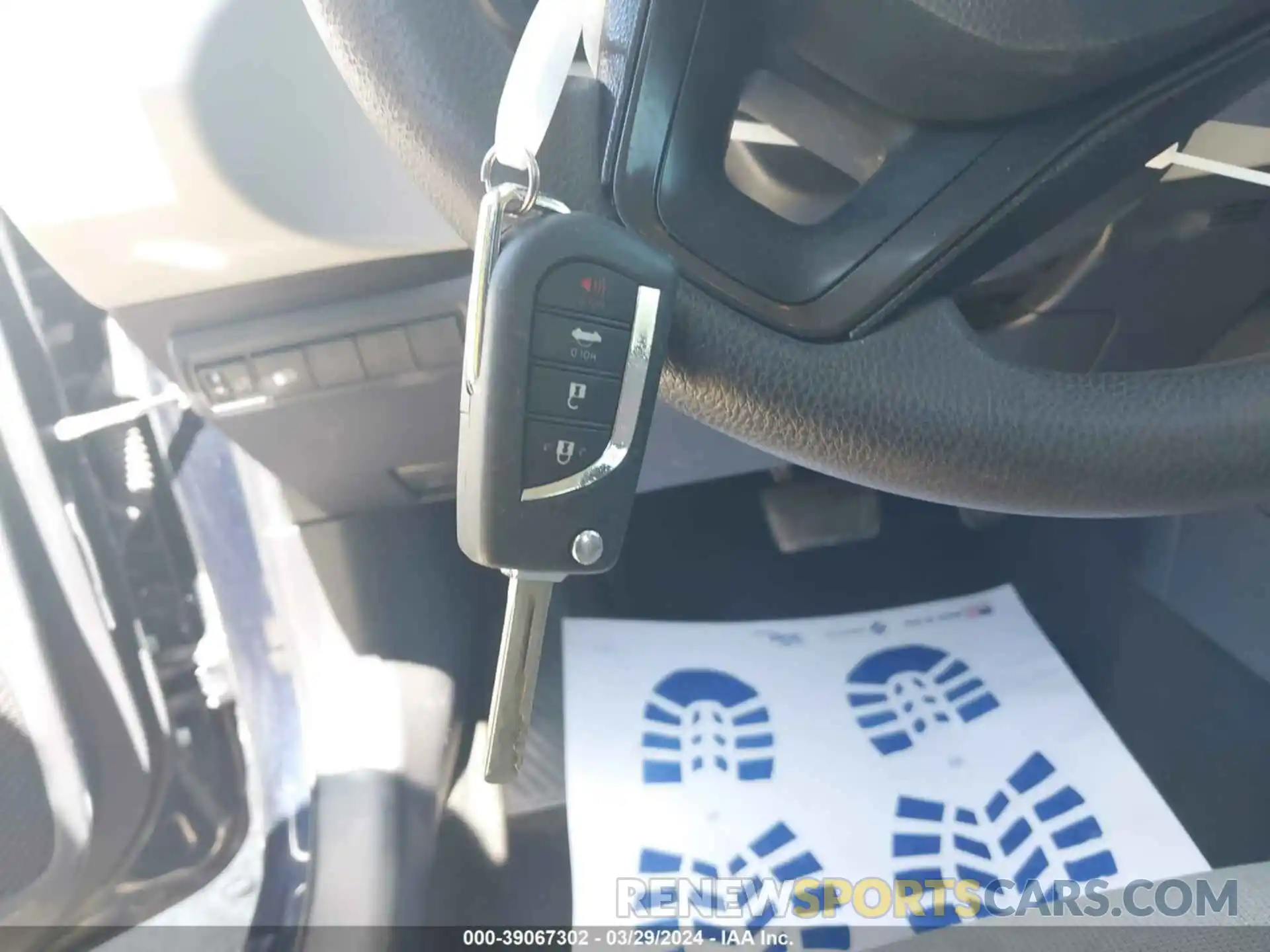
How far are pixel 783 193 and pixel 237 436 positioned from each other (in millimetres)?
310

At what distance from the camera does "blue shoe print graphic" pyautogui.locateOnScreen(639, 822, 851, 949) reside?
0.62 meters

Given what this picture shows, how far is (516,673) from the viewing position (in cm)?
35

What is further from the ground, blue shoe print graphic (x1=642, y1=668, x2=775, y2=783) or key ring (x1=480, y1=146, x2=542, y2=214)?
blue shoe print graphic (x1=642, y1=668, x2=775, y2=783)

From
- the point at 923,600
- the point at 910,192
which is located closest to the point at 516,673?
the point at 910,192

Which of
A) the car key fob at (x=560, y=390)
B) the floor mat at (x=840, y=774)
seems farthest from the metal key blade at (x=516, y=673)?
the floor mat at (x=840, y=774)

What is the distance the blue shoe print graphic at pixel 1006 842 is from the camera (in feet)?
2.06

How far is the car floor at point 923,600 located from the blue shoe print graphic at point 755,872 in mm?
87

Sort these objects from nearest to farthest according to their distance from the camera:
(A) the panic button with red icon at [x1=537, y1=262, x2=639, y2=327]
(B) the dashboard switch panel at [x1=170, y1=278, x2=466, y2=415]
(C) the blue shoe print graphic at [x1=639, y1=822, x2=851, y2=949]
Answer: (A) the panic button with red icon at [x1=537, y1=262, x2=639, y2=327]
(B) the dashboard switch panel at [x1=170, y1=278, x2=466, y2=415]
(C) the blue shoe print graphic at [x1=639, y1=822, x2=851, y2=949]

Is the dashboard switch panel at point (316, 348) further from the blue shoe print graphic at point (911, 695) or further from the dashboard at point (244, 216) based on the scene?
the blue shoe print graphic at point (911, 695)

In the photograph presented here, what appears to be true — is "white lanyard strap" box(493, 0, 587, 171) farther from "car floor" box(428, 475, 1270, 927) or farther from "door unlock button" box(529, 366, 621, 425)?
"car floor" box(428, 475, 1270, 927)

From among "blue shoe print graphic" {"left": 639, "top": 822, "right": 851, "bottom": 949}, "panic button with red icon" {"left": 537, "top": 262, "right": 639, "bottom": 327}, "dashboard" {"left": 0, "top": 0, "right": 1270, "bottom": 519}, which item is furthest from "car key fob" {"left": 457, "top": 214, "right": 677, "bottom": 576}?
"blue shoe print graphic" {"left": 639, "top": 822, "right": 851, "bottom": 949}

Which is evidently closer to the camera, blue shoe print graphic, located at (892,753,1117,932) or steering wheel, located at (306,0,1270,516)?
steering wheel, located at (306,0,1270,516)

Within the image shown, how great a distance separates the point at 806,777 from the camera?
0.68 metres

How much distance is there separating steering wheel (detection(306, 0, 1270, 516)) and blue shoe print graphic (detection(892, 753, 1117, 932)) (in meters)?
0.37
